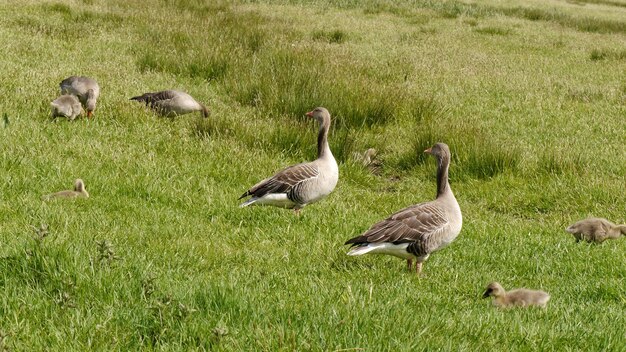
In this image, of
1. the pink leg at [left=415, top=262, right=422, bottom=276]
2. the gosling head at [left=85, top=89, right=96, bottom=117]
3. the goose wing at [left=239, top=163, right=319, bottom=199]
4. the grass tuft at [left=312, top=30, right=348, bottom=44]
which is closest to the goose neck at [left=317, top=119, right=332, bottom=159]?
the goose wing at [left=239, top=163, right=319, bottom=199]

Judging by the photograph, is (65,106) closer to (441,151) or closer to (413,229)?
(441,151)

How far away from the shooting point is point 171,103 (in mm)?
12211

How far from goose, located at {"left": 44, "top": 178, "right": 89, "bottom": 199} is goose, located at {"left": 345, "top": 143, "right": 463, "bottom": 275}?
2.92m

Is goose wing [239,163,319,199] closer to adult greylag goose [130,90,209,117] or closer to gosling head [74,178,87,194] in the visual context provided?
gosling head [74,178,87,194]

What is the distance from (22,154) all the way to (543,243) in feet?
20.2

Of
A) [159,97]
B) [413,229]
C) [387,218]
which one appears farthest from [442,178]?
[159,97]

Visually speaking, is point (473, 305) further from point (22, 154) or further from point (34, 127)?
point (34, 127)

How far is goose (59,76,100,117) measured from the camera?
1107 centimetres

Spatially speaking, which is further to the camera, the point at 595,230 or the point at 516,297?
the point at 595,230

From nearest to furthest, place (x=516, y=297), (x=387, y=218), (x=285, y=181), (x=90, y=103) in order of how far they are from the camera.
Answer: (x=516, y=297), (x=387, y=218), (x=285, y=181), (x=90, y=103)

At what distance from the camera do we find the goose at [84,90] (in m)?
11.1

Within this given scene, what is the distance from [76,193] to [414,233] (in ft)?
11.6

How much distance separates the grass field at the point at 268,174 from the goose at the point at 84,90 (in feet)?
0.91

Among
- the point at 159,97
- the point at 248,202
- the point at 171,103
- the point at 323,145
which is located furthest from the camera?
the point at 159,97
